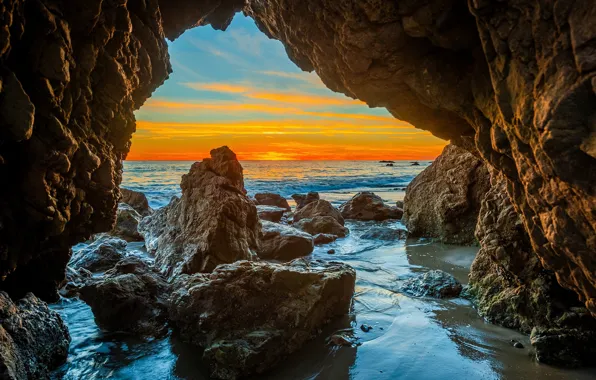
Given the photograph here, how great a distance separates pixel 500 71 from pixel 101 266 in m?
10.2

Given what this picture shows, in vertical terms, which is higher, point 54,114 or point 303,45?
point 303,45

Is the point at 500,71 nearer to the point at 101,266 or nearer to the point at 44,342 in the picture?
the point at 44,342

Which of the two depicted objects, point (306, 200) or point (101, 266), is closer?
point (101, 266)

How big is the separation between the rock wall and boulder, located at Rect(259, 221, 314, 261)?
521 centimetres

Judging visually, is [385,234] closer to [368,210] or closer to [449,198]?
[449,198]

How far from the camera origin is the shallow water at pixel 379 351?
17.2ft

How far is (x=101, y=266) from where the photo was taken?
1034 cm

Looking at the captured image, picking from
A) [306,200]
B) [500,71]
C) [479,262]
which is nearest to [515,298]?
[479,262]

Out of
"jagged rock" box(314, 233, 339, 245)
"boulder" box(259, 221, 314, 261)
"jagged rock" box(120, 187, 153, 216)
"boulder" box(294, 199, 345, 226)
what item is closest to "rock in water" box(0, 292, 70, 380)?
"boulder" box(259, 221, 314, 261)

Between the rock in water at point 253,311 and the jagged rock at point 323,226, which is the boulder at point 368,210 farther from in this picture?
the rock in water at point 253,311

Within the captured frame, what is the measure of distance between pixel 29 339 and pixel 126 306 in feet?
5.51

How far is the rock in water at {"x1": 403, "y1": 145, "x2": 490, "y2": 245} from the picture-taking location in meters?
11.8

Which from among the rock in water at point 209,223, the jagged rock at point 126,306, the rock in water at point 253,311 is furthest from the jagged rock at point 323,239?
the jagged rock at point 126,306

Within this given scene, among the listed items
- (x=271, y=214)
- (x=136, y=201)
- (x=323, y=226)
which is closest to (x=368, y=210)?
(x=323, y=226)
